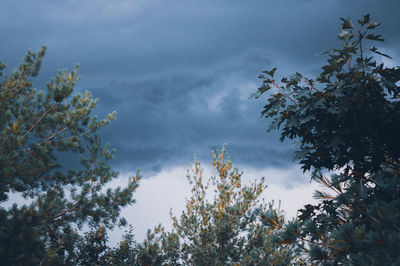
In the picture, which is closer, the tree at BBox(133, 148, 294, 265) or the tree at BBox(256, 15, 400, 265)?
the tree at BBox(256, 15, 400, 265)

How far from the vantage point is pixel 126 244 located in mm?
12422

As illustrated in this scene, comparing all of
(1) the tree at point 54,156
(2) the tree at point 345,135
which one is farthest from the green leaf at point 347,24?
(1) the tree at point 54,156

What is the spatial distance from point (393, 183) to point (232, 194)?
25.8 feet

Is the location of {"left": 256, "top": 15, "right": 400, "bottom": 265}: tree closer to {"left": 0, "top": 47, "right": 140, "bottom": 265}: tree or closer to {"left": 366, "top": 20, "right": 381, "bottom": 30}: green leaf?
{"left": 366, "top": 20, "right": 381, "bottom": 30}: green leaf

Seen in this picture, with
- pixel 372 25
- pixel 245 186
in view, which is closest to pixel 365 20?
pixel 372 25

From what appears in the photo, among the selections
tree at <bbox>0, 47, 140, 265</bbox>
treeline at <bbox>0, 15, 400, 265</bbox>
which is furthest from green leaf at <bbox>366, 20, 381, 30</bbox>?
tree at <bbox>0, 47, 140, 265</bbox>

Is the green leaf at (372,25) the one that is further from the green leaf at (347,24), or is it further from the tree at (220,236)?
the tree at (220,236)

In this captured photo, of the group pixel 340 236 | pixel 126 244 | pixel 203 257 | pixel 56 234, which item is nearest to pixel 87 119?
pixel 56 234

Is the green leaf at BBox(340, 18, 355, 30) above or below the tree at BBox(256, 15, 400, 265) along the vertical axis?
above

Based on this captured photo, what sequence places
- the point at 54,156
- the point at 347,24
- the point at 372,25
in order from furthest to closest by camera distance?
the point at 54,156 → the point at 347,24 → the point at 372,25

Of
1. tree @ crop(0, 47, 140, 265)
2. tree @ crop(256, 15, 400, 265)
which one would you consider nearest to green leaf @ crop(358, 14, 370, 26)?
tree @ crop(256, 15, 400, 265)

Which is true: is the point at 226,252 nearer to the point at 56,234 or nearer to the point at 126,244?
the point at 126,244

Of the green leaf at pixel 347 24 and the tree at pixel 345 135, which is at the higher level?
the green leaf at pixel 347 24

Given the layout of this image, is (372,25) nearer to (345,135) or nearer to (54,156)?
(345,135)
